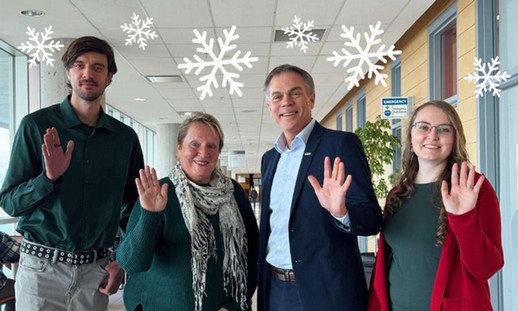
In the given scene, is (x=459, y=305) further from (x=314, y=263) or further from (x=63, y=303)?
(x=63, y=303)

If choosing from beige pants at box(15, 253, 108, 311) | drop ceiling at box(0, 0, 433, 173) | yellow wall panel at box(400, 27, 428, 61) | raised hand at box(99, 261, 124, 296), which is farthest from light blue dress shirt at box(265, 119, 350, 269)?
yellow wall panel at box(400, 27, 428, 61)

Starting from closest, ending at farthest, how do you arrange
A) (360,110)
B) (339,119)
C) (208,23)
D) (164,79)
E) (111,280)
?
(111,280), (208,23), (164,79), (360,110), (339,119)

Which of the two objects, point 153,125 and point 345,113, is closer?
point 345,113

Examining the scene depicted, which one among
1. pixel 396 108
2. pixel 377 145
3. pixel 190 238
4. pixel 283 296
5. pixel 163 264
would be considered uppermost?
pixel 396 108

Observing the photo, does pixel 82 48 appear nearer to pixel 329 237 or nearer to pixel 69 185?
pixel 69 185

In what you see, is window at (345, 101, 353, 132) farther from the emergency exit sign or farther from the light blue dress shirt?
the light blue dress shirt

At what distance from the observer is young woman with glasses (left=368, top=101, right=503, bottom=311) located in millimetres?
1631

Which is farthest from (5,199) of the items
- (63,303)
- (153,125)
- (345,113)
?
(153,125)

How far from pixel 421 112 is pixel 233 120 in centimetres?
1158

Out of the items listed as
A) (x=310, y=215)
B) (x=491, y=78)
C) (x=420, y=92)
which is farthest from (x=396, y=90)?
(x=310, y=215)

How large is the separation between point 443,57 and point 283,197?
14.0ft

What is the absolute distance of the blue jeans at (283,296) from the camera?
191 cm

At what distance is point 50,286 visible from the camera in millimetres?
1973

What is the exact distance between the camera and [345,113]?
11211mm
